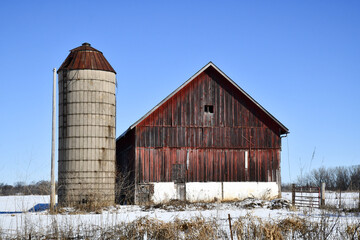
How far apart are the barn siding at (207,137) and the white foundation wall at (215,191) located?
33 centimetres

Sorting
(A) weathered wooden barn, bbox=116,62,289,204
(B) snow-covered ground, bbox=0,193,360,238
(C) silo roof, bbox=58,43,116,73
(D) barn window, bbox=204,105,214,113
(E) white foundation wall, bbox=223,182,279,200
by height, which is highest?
(C) silo roof, bbox=58,43,116,73

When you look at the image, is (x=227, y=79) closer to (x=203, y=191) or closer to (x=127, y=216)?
(x=203, y=191)

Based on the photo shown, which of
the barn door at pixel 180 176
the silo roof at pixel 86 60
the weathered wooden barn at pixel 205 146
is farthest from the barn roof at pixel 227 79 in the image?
the silo roof at pixel 86 60

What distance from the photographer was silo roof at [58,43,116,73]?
80.2 ft

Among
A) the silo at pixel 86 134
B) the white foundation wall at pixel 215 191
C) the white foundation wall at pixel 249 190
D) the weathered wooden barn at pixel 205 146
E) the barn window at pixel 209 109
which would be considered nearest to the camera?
the silo at pixel 86 134

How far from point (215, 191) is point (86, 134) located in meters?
8.14

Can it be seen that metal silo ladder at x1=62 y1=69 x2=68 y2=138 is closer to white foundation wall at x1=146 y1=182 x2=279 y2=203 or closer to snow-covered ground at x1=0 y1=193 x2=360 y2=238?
snow-covered ground at x1=0 y1=193 x2=360 y2=238

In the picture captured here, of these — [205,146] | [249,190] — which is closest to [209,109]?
[205,146]

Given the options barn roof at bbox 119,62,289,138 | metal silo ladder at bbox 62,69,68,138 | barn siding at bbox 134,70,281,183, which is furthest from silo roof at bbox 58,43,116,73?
barn siding at bbox 134,70,281,183

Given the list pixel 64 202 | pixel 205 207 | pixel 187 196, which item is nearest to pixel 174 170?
pixel 187 196

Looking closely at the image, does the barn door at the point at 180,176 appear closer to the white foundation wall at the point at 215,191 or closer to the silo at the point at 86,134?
the white foundation wall at the point at 215,191

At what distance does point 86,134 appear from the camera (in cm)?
2364

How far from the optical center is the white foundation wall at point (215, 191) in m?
26.4

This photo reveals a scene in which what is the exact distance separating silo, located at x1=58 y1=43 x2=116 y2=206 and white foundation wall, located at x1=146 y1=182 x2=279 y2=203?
10.6 feet
